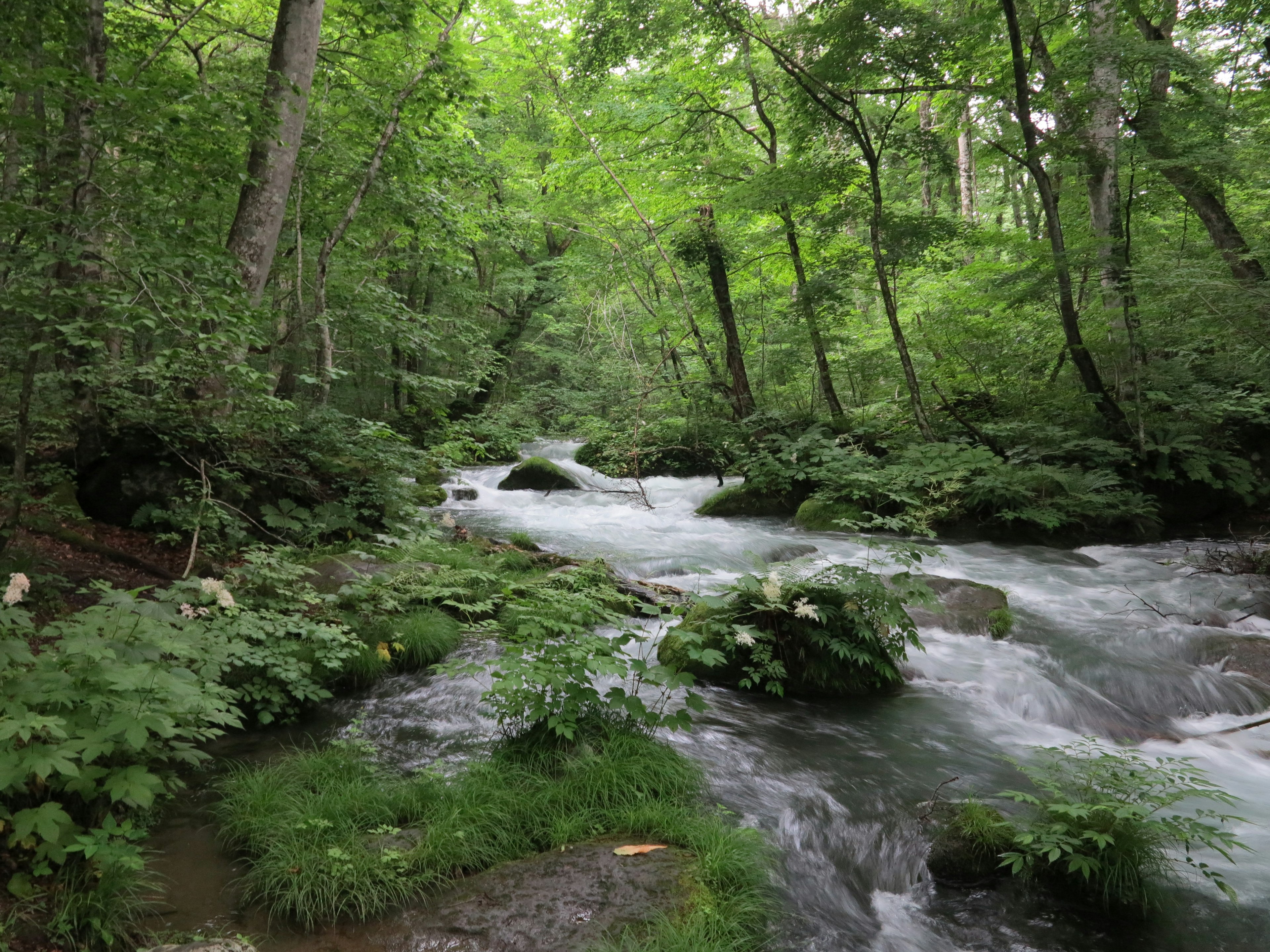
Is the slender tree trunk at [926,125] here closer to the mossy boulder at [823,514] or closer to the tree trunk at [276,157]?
the mossy boulder at [823,514]

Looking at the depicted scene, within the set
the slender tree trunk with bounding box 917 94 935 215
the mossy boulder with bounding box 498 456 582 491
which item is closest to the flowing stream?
the mossy boulder with bounding box 498 456 582 491

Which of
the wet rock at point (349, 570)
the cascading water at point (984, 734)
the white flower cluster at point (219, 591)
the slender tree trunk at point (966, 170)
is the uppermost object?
the slender tree trunk at point (966, 170)

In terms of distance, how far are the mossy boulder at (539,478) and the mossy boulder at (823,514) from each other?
4770mm

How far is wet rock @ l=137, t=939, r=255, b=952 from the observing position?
212cm

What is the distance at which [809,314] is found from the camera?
Answer: 38.5ft

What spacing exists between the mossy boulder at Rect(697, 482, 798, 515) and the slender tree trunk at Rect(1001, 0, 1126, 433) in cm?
481

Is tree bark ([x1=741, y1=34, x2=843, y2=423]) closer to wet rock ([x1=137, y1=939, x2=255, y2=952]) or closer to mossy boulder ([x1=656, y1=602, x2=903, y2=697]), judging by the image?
mossy boulder ([x1=656, y1=602, x2=903, y2=697])

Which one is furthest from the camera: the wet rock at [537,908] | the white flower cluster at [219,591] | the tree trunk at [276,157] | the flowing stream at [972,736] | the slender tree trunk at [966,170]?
the slender tree trunk at [966,170]

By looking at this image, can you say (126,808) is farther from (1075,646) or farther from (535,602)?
(1075,646)

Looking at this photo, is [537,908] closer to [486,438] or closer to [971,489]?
[971,489]

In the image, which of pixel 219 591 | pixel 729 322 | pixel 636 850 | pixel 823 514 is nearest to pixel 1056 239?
pixel 823 514

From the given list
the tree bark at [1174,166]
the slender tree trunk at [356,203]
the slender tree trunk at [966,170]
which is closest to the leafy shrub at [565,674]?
the slender tree trunk at [356,203]

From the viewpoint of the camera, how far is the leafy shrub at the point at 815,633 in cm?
473

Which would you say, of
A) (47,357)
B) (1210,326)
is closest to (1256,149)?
(1210,326)
